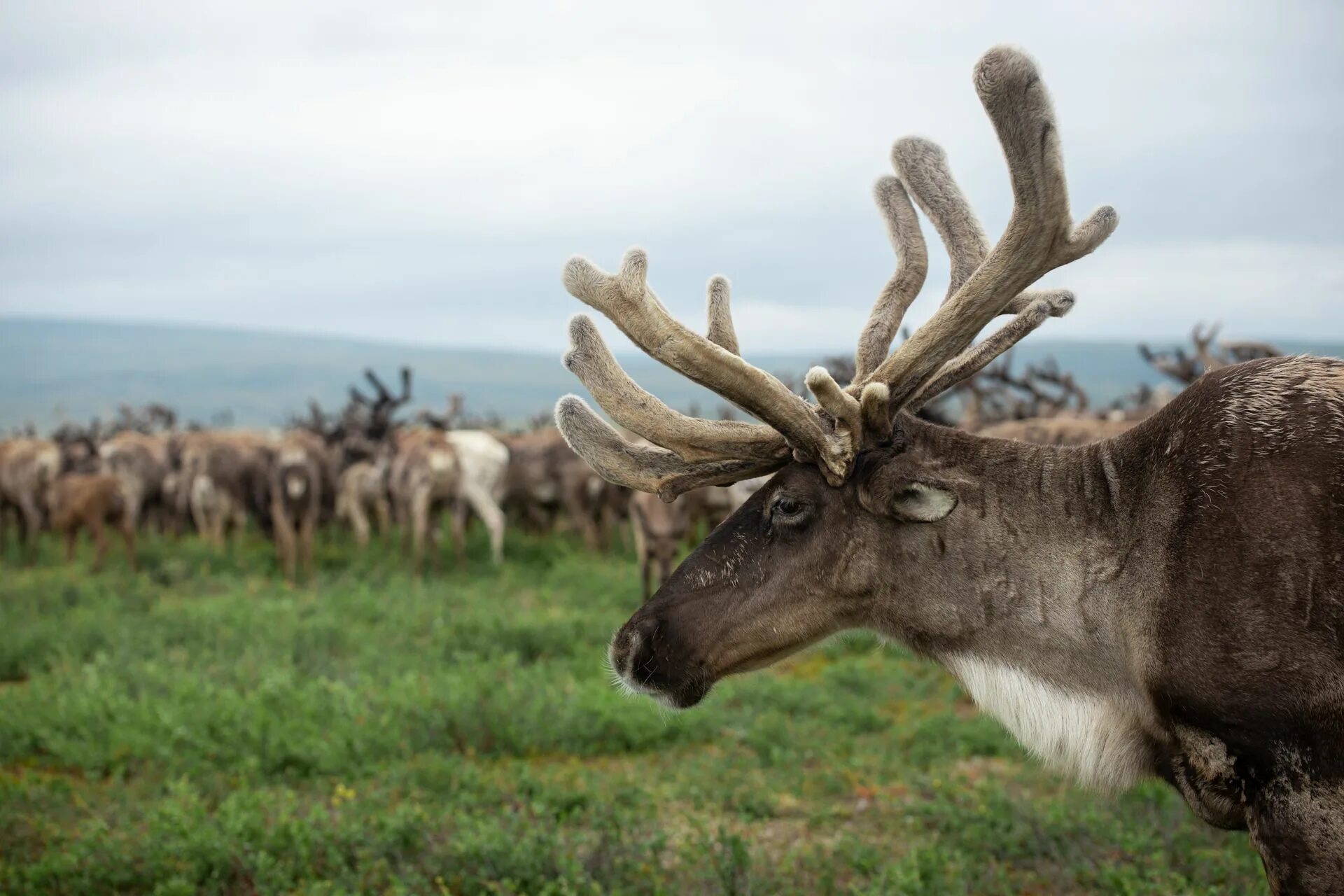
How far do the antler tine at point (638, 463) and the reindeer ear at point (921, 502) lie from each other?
390 millimetres

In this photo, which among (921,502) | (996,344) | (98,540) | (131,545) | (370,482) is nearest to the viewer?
(921,502)

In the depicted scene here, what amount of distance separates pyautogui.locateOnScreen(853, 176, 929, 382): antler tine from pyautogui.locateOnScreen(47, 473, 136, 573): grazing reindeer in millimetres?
13394

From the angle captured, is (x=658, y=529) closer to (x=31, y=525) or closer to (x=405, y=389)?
(x=405, y=389)

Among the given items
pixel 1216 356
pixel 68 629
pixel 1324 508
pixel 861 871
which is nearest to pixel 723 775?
pixel 861 871

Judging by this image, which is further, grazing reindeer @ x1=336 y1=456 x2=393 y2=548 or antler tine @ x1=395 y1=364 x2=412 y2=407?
antler tine @ x1=395 y1=364 x2=412 y2=407

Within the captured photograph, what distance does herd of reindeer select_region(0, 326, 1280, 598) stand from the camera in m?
15.1

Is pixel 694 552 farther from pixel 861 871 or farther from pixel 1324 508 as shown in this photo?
pixel 861 871

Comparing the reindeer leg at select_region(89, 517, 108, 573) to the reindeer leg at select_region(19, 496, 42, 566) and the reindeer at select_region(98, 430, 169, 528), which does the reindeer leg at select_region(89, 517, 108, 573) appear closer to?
the reindeer leg at select_region(19, 496, 42, 566)

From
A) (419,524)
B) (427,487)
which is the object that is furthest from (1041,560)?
(427,487)

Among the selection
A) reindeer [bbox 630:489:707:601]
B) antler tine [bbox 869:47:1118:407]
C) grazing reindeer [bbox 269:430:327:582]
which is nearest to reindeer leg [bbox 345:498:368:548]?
grazing reindeer [bbox 269:430:327:582]

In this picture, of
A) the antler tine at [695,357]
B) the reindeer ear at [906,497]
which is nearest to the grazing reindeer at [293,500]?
the antler tine at [695,357]

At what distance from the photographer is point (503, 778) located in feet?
20.8

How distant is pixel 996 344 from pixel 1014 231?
517mm

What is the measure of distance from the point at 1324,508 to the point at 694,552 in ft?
5.40
